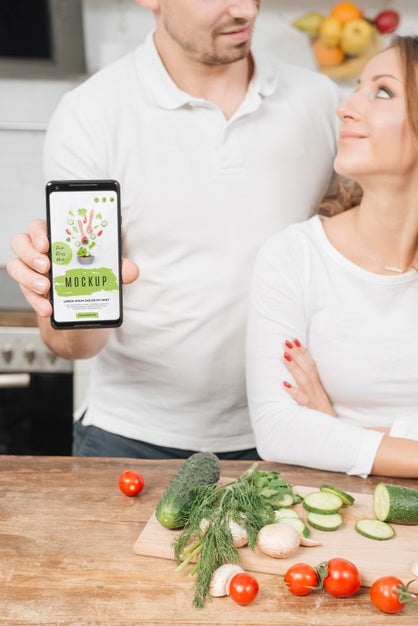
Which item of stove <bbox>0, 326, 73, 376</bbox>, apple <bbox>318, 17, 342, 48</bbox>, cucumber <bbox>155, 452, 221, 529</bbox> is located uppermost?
apple <bbox>318, 17, 342, 48</bbox>

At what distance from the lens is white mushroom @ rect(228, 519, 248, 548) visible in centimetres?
124

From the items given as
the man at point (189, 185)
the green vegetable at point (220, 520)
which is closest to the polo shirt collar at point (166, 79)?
the man at point (189, 185)

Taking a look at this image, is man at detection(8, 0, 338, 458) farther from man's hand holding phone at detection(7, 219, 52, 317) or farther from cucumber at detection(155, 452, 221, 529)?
cucumber at detection(155, 452, 221, 529)

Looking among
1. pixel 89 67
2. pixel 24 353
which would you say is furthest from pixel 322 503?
pixel 89 67

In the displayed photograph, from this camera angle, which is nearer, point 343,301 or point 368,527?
point 368,527

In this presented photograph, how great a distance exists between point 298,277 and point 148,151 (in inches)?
17.5

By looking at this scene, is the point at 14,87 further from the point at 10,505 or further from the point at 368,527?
the point at 368,527

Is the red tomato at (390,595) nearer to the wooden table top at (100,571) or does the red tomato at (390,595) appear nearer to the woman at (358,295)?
the wooden table top at (100,571)

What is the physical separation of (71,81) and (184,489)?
2.26 m

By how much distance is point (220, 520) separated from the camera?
124 centimetres

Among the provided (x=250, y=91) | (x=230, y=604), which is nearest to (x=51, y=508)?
(x=230, y=604)

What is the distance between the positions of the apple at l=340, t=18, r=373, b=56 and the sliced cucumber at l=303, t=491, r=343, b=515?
186cm

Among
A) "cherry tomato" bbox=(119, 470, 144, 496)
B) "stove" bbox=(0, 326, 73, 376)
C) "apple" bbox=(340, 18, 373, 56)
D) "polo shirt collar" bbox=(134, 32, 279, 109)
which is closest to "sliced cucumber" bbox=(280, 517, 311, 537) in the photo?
"cherry tomato" bbox=(119, 470, 144, 496)

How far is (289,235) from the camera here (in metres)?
1.82
